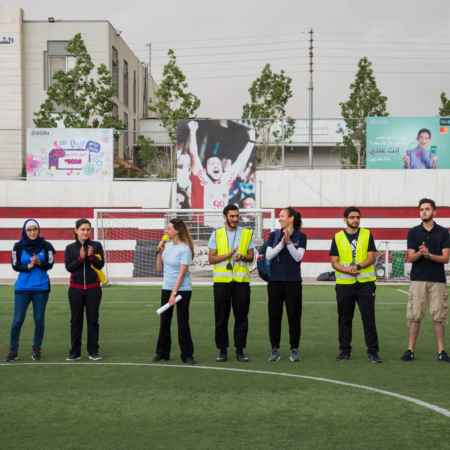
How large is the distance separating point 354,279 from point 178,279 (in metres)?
A: 2.08

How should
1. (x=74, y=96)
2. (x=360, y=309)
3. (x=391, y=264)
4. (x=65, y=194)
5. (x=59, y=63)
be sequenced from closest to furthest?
(x=360, y=309) → (x=391, y=264) → (x=65, y=194) → (x=74, y=96) → (x=59, y=63)

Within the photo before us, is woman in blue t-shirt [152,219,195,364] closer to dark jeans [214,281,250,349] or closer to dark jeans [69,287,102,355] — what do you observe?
dark jeans [214,281,250,349]

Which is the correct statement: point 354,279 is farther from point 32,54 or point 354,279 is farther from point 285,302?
point 32,54

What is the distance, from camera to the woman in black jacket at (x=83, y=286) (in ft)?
25.4

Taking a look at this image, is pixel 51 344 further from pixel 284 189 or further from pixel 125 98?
pixel 125 98

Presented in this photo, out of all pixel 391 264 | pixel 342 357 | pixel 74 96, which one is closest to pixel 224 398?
pixel 342 357

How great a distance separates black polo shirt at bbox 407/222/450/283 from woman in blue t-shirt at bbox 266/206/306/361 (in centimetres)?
135

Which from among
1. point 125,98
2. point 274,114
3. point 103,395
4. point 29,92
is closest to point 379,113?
point 274,114

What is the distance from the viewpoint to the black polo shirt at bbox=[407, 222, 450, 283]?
24.7 feet

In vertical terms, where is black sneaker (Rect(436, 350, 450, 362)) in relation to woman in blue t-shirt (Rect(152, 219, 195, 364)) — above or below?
below

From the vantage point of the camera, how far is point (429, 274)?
7539 mm

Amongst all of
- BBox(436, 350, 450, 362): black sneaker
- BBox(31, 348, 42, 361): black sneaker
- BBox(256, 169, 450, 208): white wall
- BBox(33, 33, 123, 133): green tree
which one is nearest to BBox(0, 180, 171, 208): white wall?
BBox(256, 169, 450, 208): white wall

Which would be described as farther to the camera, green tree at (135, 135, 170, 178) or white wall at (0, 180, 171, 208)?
green tree at (135, 135, 170, 178)

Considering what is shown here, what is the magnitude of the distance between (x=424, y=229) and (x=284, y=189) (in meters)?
15.4
